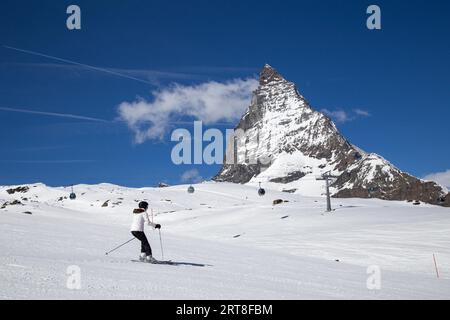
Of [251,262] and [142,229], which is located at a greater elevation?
[142,229]

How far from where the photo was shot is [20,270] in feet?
33.1

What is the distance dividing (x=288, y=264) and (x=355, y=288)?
5.66 meters

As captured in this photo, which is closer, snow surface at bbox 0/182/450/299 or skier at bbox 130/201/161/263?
snow surface at bbox 0/182/450/299

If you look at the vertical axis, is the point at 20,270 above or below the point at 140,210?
below

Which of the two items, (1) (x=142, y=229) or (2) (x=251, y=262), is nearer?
(1) (x=142, y=229)

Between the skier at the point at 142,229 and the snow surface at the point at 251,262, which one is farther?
the skier at the point at 142,229
